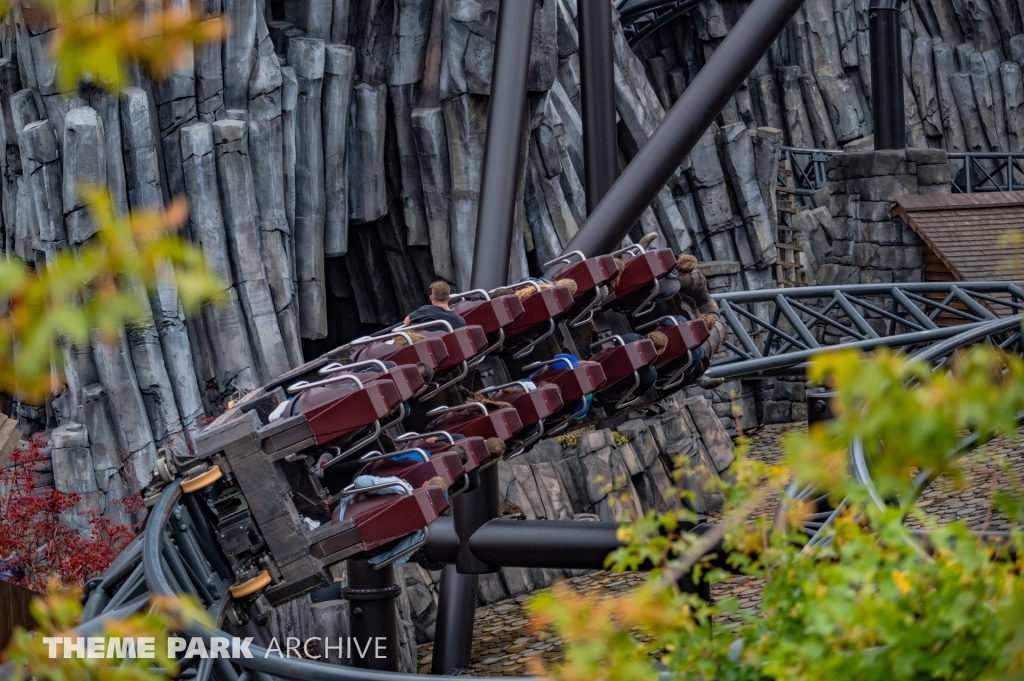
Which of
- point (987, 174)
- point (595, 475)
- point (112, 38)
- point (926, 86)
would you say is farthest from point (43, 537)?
point (926, 86)

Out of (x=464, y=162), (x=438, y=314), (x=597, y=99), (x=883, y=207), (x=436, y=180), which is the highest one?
(x=597, y=99)

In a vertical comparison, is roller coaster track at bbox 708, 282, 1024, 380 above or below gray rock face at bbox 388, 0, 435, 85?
below

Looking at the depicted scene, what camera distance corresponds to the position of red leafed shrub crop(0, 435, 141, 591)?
976cm

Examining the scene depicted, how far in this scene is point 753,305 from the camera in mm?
18953

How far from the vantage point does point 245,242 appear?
43.3 feet

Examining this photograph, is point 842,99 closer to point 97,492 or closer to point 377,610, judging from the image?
point 97,492

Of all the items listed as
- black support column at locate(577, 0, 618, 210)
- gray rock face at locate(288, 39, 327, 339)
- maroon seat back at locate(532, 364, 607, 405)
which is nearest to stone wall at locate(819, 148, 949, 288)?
gray rock face at locate(288, 39, 327, 339)

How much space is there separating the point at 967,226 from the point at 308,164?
27.0 ft

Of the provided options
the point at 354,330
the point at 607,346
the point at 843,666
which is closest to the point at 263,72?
the point at 354,330

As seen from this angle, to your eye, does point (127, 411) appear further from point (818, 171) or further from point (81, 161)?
point (818, 171)

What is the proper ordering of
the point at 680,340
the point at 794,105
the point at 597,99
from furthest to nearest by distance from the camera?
the point at 794,105, the point at 597,99, the point at 680,340

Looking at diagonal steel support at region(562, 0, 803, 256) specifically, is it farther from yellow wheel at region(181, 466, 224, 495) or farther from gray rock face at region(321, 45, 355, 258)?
gray rock face at region(321, 45, 355, 258)

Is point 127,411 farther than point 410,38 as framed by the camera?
No

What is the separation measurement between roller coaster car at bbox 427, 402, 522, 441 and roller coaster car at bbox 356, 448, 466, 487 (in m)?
0.59
